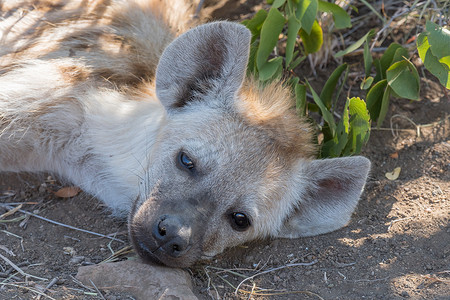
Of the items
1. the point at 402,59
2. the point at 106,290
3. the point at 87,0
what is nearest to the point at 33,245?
the point at 106,290

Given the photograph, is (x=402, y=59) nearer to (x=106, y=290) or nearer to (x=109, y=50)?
(x=109, y=50)

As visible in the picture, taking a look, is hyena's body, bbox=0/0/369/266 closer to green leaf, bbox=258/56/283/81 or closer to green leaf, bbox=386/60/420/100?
green leaf, bbox=258/56/283/81

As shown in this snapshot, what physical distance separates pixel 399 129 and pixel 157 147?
1630 millimetres

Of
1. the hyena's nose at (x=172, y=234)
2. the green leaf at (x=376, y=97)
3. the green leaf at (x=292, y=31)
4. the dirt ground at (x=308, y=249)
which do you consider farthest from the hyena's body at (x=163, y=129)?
the green leaf at (x=376, y=97)

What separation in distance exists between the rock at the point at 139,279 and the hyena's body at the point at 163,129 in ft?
0.19

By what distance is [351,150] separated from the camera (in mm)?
2896

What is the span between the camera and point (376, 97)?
3.09m

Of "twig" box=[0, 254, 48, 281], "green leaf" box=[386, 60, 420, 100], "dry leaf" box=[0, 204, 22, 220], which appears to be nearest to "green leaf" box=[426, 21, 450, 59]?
"green leaf" box=[386, 60, 420, 100]

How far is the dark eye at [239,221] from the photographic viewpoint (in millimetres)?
2525

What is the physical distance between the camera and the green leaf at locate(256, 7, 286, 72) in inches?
113

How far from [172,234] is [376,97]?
1.48 meters

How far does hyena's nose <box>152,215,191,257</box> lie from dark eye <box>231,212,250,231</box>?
0.33 meters

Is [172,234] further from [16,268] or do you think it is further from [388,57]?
[388,57]

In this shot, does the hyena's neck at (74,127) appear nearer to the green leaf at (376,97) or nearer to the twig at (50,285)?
the twig at (50,285)
